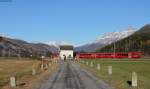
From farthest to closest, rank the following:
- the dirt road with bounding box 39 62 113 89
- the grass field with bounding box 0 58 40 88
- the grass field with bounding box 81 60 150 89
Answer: the grass field with bounding box 0 58 40 88 < the grass field with bounding box 81 60 150 89 < the dirt road with bounding box 39 62 113 89

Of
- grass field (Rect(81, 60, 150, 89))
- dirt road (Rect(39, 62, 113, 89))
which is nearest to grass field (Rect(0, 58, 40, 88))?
dirt road (Rect(39, 62, 113, 89))

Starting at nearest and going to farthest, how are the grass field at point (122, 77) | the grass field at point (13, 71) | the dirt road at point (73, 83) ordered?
1. the dirt road at point (73, 83)
2. the grass field at point (122, 77)
3. the grass field at point (13, 71)

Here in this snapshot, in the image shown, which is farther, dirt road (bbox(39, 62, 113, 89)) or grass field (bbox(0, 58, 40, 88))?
grass field (bbox(0, 58, 40, 88))

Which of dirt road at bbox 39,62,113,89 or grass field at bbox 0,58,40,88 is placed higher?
grass field at bbox 0,58,40,88

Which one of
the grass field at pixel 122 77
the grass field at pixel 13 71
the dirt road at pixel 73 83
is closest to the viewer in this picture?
the dirt road at pixel 73 83

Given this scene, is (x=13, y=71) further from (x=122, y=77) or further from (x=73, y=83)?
(x=73, y=83)

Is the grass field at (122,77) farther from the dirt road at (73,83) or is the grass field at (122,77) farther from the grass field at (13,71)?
the grass field at (13,71)

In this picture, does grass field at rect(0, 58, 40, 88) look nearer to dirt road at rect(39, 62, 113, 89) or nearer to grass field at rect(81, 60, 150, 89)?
dirt road at rect(39, 62, 113, 89)

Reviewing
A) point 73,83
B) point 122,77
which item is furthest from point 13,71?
point 73,83

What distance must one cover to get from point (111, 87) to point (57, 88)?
157 inches

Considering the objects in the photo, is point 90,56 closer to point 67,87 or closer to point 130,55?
point 130,55

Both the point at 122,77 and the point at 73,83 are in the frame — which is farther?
the point at 122,77

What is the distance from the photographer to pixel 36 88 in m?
28.9

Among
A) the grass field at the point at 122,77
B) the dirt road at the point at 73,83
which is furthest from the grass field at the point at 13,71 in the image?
the grass field at the point at 122,77
